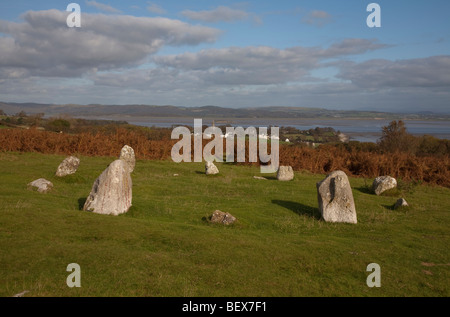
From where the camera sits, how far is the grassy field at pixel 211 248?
7449mm

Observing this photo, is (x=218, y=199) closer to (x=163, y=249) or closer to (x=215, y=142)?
(x=163, y=249)

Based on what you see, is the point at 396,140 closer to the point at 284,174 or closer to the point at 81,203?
the point at 284,174

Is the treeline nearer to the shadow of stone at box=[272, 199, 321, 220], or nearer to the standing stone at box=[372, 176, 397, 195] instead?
the standing stone at box=[372, 176, 397, 195]

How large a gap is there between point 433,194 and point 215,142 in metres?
23.5

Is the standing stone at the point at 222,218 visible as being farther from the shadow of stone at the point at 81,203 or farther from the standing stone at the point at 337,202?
the shadow of stone at the point at 81,203

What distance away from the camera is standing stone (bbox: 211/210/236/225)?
12.7m

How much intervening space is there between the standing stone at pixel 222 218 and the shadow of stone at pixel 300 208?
3.86 m

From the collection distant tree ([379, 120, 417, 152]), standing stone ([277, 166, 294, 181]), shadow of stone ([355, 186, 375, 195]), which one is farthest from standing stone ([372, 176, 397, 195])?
distant tree ([379, 120, 417, 152])

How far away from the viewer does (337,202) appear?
1420cm

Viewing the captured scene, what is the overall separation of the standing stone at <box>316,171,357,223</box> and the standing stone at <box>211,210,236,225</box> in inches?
154

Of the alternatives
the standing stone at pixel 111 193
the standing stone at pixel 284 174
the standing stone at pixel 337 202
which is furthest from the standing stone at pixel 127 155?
the standing stone at pixel 337 202
